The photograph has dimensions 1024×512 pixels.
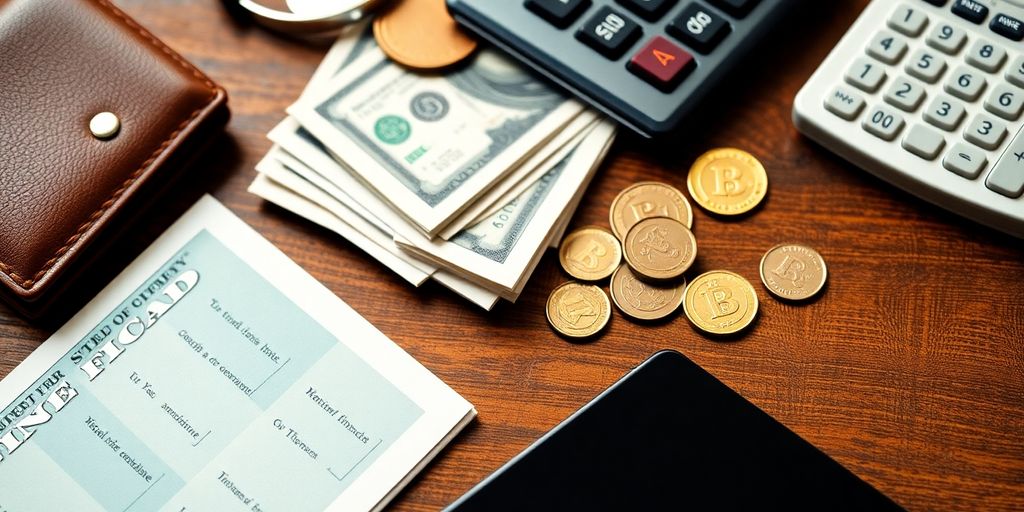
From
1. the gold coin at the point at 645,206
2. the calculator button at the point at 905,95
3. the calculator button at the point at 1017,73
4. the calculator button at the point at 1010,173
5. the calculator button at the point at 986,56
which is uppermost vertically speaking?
the calculator button at the point at 986,56

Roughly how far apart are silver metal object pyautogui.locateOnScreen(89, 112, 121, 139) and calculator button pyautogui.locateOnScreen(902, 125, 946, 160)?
0.53 metres

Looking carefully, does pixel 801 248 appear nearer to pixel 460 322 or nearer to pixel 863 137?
pixel 863 137

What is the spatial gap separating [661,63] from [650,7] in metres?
0.04

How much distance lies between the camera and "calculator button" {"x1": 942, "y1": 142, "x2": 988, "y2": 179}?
0.56m

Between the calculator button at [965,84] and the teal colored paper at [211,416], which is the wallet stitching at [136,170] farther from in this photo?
the calculator button at [965,84]

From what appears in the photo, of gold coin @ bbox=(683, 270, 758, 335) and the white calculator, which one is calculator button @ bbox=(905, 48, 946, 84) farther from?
gold coin @ bbox=(683, 270, 758, 335)

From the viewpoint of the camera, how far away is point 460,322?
0.58 metres

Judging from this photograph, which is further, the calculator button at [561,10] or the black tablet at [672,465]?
the calculator button at [561,10]

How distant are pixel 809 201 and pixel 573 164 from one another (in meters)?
0.17

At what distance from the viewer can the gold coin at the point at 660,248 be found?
1.88ft

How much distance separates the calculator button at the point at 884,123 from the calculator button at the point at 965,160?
0.12 feet

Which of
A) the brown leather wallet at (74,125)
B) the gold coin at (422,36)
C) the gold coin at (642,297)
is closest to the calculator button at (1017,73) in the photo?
the gold coin at (642,297)

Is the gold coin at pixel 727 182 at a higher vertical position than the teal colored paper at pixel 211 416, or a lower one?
higher

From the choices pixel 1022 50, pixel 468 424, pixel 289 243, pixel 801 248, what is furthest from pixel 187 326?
pixel 1022 50
